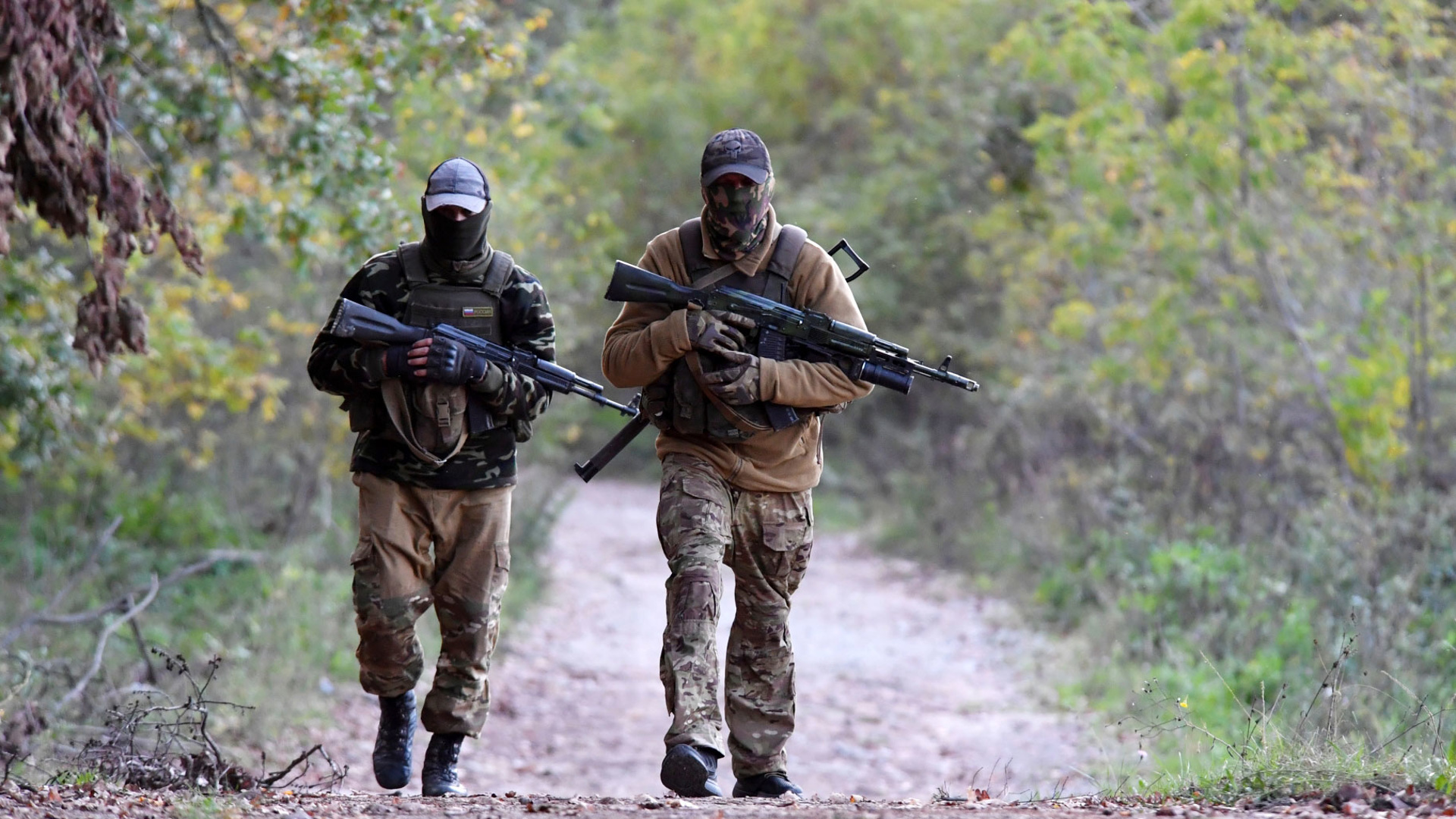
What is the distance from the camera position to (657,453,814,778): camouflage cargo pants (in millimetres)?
5215

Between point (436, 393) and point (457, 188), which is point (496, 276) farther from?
point (436, 393)

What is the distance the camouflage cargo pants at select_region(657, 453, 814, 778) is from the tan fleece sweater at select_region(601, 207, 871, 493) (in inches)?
2.5

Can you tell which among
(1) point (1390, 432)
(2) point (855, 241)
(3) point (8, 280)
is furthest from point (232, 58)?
(2) point (855, 241)

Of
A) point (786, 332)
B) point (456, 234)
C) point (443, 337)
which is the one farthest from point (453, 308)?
point (786, 332)

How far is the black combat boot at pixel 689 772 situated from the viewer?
187 inches

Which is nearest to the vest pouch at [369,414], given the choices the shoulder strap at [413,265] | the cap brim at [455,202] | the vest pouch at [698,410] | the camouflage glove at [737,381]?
the shoulder strap at [413,265]

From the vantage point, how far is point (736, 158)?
17.1 ft

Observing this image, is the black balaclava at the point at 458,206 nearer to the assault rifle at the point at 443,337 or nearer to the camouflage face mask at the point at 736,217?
the assault rifle at the point at 443,337

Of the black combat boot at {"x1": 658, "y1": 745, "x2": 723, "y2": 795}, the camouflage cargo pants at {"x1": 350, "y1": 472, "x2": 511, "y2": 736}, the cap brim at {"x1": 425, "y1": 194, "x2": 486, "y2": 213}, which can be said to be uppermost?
the cap brim at {"x1": 425, "y1": 194, "x2": 486, "y2": 213}

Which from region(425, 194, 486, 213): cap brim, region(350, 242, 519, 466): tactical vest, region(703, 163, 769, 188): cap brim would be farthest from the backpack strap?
region(425, 194, 486, 213): cap brim

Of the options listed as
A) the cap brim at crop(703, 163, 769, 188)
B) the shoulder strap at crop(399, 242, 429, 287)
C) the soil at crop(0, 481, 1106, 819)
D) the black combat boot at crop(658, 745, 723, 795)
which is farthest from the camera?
the shoulder strap at crop(399, 242, 429, 287)

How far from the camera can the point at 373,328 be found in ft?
17.5

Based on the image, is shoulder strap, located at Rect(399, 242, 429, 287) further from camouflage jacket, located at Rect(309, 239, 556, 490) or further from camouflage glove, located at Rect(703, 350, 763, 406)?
camouflage glove, located at Rect(703, 350, 763, 406)

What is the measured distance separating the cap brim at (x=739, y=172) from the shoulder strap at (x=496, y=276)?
0.83 metres
